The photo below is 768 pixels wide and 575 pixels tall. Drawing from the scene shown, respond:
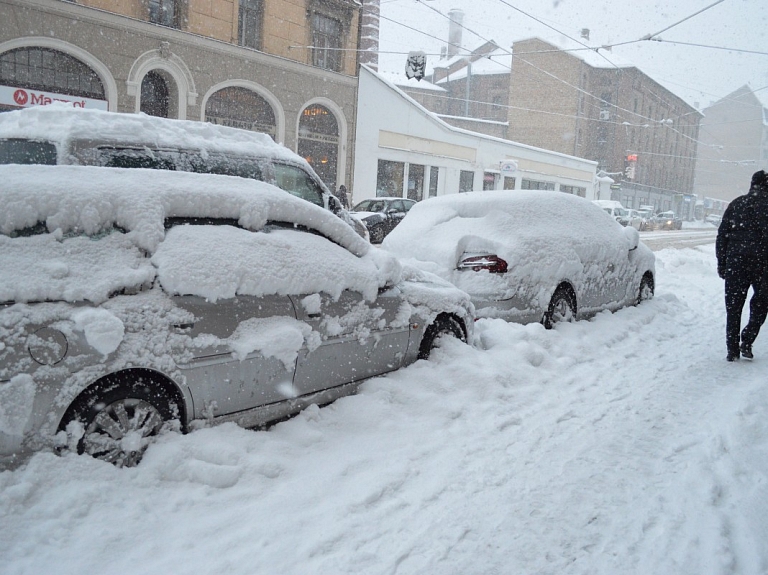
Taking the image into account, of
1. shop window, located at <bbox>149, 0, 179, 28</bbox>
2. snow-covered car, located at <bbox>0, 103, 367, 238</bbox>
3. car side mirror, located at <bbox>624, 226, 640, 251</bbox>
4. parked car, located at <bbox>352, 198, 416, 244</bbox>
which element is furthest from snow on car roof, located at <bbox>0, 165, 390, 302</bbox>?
shop window, located at <bbox>149, 0, 179, 28</bbox>

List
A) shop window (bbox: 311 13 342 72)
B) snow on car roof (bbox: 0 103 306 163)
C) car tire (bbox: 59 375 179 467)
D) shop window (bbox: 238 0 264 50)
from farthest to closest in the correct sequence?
1. shop window (bbox: 311 13 342 72)
2. shop window (bbox: 238 0 264 50)
3. snow on car roof (bbox: 0 103 306 163)
4. car tire (bbox: 59 375 179 467)

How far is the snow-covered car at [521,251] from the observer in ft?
19.8

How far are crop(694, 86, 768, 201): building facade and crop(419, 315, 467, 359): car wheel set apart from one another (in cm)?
9094

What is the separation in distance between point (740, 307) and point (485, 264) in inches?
98.9

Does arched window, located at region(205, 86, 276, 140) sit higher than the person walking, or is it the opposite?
arched window, located at region(205, 86, 276, 140)

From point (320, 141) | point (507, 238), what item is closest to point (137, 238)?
point (507, 238)

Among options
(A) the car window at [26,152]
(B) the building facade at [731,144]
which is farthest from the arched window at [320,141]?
(B) the building facade at [731,144]

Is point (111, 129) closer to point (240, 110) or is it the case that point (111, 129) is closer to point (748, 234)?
point (748, 234)

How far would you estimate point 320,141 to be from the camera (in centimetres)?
2484

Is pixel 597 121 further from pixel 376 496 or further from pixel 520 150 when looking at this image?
pixel 376 496

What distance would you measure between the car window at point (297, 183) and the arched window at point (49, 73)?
42.5 ft

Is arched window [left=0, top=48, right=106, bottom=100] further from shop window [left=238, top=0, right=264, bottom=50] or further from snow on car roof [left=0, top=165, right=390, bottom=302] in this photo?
snow on car roof [left=0, top=165, right=390, bottom=302]

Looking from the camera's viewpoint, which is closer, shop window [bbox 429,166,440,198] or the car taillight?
the car taillight

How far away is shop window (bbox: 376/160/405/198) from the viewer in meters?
28.5
